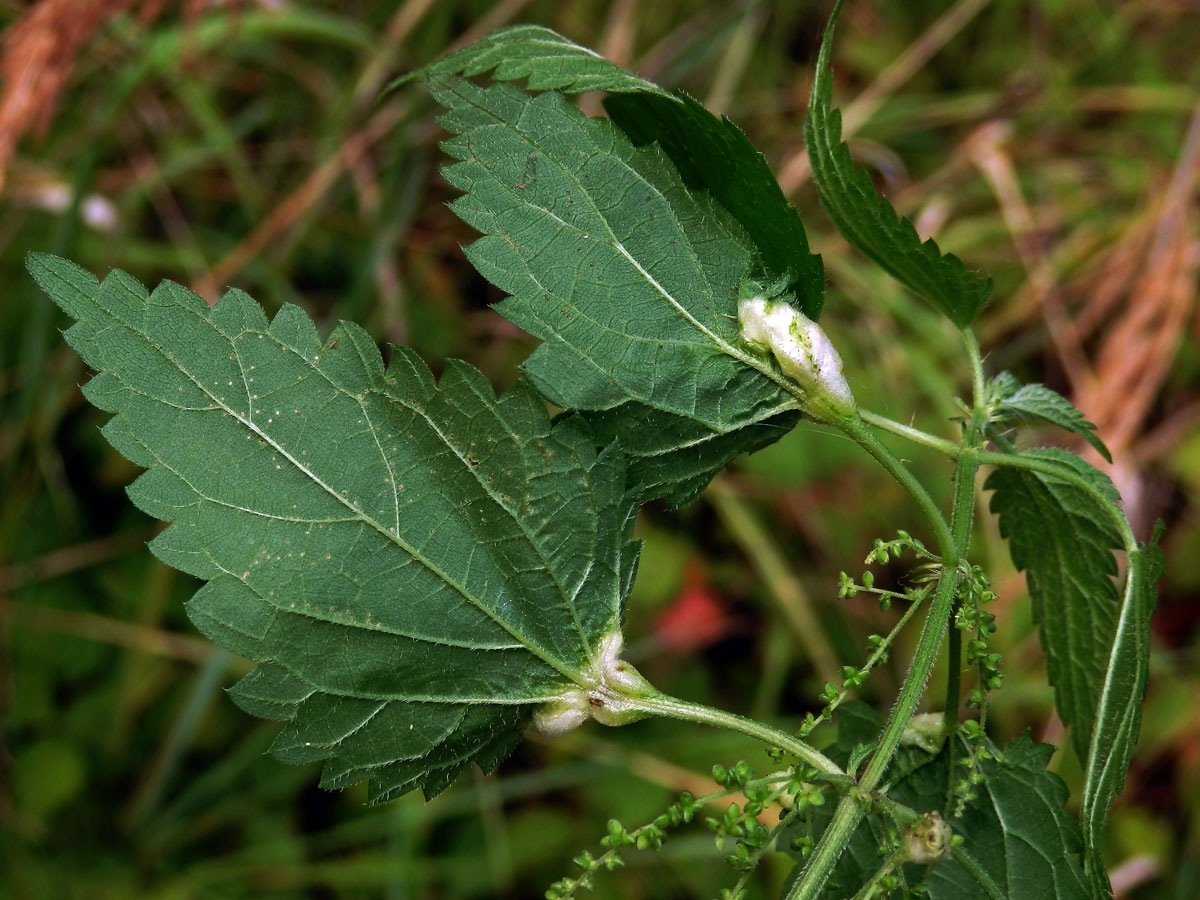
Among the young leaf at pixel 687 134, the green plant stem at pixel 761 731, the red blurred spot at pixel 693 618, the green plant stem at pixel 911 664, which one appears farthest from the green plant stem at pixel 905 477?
the red blurred spot at pixel 693 618

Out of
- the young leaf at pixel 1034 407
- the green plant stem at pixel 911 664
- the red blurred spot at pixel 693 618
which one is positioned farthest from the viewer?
the red blurred spot at pixel 693 618

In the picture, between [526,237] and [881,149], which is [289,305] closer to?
[526,237]

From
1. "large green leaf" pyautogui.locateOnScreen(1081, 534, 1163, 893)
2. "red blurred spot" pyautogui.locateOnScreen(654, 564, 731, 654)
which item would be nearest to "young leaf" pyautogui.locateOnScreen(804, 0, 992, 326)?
"large green leaf" pyautogui.locateOnScreen(1081, 534, 1163, 893)

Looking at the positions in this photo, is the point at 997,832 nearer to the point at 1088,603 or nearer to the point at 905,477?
the point at 1088,603

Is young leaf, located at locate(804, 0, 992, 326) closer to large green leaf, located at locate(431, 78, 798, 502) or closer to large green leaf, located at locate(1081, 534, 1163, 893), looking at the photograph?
large green leaf, located at locate(431, 78, 798, 502)

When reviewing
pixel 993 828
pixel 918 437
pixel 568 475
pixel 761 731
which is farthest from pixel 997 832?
pixel 568 475

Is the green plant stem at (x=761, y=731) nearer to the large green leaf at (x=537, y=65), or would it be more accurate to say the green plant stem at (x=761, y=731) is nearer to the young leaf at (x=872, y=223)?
the young leaf at (x=872, y=223)
